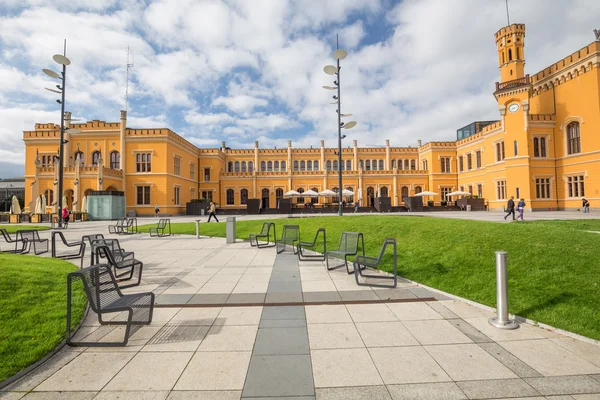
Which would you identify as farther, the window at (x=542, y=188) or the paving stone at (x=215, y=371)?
the window at (x=542, y=188)

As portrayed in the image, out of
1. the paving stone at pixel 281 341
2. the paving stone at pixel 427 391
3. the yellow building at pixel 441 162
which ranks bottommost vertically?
the paving stone at pixel 427 391

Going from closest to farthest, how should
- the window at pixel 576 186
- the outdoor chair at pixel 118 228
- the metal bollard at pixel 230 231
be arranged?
the metal bollard at pixel 230 231
the outdoor chair at pixel 118 228
the window at pixel 576 186

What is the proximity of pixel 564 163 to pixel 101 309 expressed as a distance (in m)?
39.4

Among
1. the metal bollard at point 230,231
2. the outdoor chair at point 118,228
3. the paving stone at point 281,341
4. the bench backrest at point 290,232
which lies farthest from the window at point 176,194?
the paving stone at point 281,341

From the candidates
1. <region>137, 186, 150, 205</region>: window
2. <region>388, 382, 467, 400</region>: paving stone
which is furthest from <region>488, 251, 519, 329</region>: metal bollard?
<region>137, 186, 150, 205</region>: window

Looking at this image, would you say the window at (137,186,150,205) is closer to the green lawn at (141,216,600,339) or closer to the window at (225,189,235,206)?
the window at (225,189,235,206)

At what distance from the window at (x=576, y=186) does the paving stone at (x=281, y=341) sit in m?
36.1

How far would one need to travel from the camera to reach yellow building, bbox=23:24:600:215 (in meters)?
28.3

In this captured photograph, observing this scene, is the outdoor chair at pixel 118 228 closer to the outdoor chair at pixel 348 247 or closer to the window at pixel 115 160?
the outdoor chair at pixel 348 247

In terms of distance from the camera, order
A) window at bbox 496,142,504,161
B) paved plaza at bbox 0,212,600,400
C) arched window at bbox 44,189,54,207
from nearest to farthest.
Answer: paved plaza at bbox 0,212,600,400 < arched window at bbox 44,189,54,207 < window at bbox 496,142,504,161

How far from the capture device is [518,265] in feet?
18.9

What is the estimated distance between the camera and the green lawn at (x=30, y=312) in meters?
3.16

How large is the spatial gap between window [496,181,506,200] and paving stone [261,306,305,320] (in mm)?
36728

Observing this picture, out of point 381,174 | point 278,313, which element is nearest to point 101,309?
point 278,313
